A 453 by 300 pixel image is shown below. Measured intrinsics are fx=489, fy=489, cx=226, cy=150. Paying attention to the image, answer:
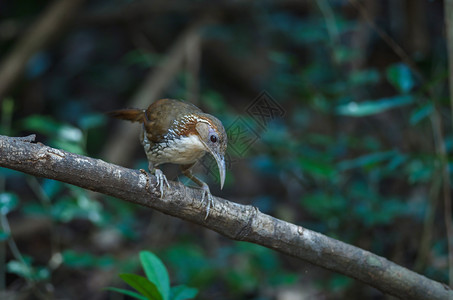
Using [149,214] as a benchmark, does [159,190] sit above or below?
above

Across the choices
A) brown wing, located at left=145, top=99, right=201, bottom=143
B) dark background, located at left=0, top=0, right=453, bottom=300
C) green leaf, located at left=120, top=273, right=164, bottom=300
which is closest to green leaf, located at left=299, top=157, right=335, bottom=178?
dark background, located at left=0, top=0, right=453, bottom=300

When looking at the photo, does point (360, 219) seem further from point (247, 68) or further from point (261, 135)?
point (247, 68)

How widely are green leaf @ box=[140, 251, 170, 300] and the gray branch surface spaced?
0.41 m

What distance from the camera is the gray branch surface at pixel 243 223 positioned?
212 cm

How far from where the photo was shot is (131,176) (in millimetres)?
2240

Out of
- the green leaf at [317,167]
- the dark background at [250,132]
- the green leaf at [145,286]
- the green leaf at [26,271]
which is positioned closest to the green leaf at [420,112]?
the dark background at [250,132]

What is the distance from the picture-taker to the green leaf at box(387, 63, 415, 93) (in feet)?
11.4

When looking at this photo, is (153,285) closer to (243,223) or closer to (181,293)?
(181,293)

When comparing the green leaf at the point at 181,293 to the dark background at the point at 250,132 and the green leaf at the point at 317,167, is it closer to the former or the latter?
the dark background at the point at 250,132

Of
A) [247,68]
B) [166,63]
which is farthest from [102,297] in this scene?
[247,68]

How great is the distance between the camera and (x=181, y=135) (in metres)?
3.04

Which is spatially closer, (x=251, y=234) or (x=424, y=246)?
(x=251, y=234)

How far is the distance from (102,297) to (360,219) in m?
2.59

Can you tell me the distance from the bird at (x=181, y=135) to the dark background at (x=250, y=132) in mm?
497
